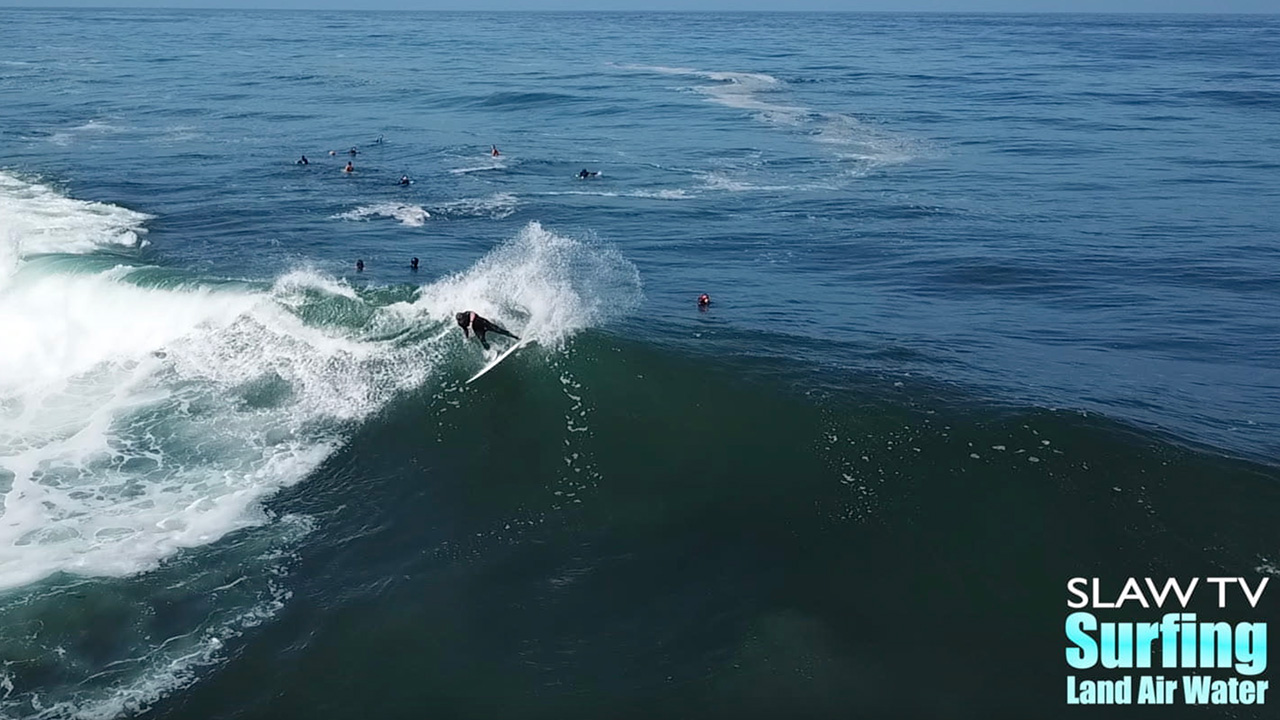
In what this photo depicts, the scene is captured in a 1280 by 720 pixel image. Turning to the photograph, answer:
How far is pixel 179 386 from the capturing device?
24891 mm

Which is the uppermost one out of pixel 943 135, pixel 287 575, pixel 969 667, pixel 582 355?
pixel 943 135

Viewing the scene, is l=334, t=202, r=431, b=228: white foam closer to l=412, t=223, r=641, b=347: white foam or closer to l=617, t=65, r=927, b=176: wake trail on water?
l=412, t=223, r=641, b=347: white foam

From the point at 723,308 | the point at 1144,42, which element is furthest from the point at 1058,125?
the point at 1144,42

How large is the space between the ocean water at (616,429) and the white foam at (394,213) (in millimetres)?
207

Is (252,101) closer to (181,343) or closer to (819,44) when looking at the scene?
(181,343)

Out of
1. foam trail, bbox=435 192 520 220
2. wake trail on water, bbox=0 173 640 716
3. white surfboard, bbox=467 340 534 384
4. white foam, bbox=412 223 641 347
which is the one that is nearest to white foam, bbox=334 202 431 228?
foam trail, bbox=435 192 520 220

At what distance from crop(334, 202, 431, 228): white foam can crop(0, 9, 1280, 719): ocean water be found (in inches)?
8.1

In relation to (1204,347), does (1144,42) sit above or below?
above

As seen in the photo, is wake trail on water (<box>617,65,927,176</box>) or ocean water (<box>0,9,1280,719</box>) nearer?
ocean water (<box>0,9,1280,719</box>)

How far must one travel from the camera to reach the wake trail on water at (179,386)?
58.8ft

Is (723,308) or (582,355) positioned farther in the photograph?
(723,308)

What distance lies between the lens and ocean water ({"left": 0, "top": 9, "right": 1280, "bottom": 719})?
631 inches

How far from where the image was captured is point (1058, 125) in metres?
64.5

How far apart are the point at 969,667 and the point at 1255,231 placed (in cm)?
3191
